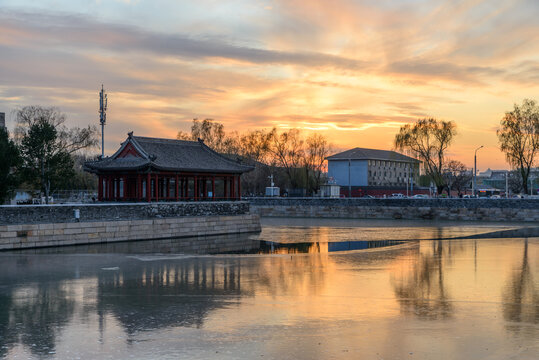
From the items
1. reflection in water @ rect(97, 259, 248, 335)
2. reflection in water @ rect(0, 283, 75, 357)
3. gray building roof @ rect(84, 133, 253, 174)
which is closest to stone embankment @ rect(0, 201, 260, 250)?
gray building roof @ rect(84, 133, 253, 174)

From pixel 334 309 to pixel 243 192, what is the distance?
9499 centimetres

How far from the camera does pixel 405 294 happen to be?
65.2 ft

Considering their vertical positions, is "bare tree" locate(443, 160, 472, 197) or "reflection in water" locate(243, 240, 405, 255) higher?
"bare tree" locate(443, 160, 472, 197)

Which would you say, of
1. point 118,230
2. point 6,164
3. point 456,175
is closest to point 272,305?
point 118,230

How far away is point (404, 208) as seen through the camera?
76.8m

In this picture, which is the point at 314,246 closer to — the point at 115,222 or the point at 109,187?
the point at 115,222

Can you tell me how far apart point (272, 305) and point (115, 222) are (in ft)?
89.9

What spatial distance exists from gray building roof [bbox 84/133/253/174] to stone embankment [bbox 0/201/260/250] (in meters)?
3.47

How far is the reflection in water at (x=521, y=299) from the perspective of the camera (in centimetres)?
1614

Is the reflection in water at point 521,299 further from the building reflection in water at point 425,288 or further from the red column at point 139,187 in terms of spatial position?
the red column at point 139,187

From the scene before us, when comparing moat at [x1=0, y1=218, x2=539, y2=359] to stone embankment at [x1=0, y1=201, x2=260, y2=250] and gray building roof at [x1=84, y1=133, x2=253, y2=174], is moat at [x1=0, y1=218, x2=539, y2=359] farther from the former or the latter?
gray building roof at [x1=84, y1=133, x2=253, y2=174]

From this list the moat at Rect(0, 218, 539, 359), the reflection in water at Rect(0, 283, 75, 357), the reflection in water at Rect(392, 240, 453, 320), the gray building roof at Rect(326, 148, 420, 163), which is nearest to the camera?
the moat at Rect(0, 218, 539, 359)

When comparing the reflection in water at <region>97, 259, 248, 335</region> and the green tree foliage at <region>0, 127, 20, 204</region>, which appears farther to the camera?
the green tree foliage at <region>0, 127, 20, 204</region>

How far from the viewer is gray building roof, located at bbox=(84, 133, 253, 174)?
49281 mm
